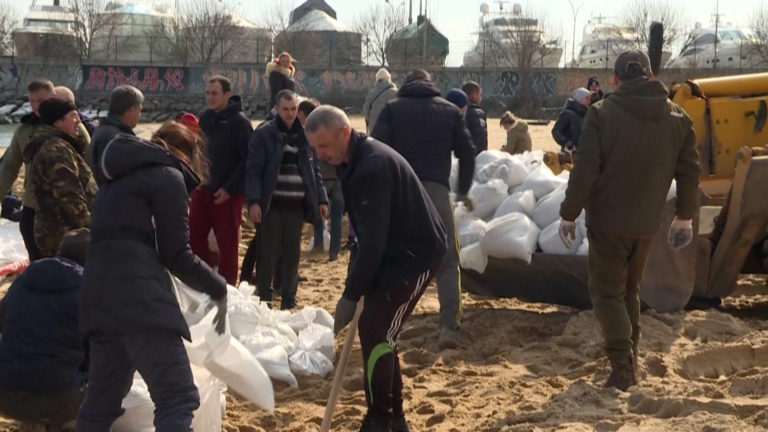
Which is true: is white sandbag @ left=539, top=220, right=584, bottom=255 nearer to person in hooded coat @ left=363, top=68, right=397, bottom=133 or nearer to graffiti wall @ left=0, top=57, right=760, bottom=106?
person in hooded coat @ left=363, top=68, right=397, bottom=133

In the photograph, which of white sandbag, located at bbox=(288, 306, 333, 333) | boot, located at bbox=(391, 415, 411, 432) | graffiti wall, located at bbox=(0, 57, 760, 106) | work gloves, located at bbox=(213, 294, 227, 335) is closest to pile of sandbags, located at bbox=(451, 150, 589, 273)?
white sandbag, located at bbox=(288, 306, 333, 333)

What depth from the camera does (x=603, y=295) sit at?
5840 millimetres

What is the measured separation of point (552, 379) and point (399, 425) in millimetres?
1260

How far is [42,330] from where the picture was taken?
496cm

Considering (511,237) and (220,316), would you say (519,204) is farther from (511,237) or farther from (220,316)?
(220,316)

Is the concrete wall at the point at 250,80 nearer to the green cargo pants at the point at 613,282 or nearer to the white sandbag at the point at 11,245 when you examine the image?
the white sandbag at the point at 11,245

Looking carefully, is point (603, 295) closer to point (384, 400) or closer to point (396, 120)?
point (384, 400)

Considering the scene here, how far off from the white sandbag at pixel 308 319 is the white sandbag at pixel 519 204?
5.92ft

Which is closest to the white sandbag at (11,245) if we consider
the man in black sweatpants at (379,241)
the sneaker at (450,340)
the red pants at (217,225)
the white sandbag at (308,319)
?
the red pants at (217,225)

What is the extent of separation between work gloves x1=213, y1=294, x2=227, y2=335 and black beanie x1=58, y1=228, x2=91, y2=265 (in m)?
0.70

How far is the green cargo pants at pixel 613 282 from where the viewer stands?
19.0 feet

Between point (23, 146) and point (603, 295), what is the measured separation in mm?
3726

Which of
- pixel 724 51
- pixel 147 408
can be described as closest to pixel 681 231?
pixel 147 408

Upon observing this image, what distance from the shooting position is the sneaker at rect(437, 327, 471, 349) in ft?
23.2
